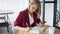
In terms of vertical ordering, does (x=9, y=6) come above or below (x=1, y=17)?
above

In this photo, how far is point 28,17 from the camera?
2.07 metres

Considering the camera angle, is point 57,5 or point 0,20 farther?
point 0,20

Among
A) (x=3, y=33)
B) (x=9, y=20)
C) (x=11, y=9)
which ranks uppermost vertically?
(x=11, y=9)

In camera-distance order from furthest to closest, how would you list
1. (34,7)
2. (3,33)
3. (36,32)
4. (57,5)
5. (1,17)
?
(1,17)
(3,33)
(57,5)
(34,7)
(36,32)

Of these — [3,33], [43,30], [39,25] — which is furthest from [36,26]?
[3,33]

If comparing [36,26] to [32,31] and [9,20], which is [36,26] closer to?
[32,31]

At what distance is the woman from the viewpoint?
6.50 ft

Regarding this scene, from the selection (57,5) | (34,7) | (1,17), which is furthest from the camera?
(1,17)

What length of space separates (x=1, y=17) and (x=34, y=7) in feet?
11.4

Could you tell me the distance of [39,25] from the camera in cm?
205

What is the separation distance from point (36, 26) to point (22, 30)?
32cm

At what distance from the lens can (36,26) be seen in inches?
83.0

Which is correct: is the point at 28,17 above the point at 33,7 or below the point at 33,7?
below

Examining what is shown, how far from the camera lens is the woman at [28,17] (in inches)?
78.0
